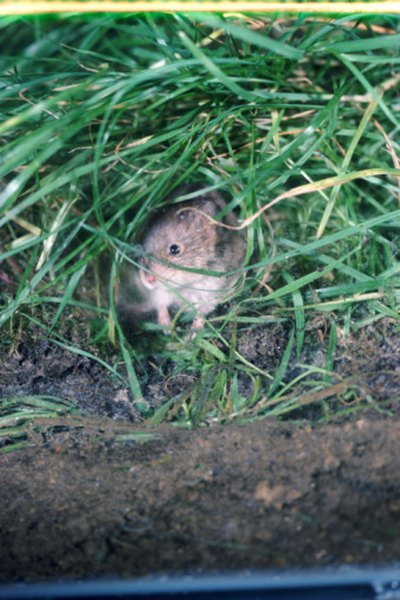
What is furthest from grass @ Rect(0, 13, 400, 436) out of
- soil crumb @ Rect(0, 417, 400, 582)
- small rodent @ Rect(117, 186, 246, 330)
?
soil crumb @ Rect(0, 417, 400, 582)

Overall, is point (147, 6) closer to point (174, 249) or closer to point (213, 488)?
point (174, 249)

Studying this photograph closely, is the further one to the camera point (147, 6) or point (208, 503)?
point (147, 6)

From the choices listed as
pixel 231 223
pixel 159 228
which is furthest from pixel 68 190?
pixel 231 223

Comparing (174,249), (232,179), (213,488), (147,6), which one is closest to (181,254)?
(174,249)

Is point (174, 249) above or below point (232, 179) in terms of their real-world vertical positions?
below

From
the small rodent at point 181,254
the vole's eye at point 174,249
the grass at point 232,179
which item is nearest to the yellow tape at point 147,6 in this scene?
the grass at point 232,179

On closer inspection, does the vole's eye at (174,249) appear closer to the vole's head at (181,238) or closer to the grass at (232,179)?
the vole's head at (181,238)
